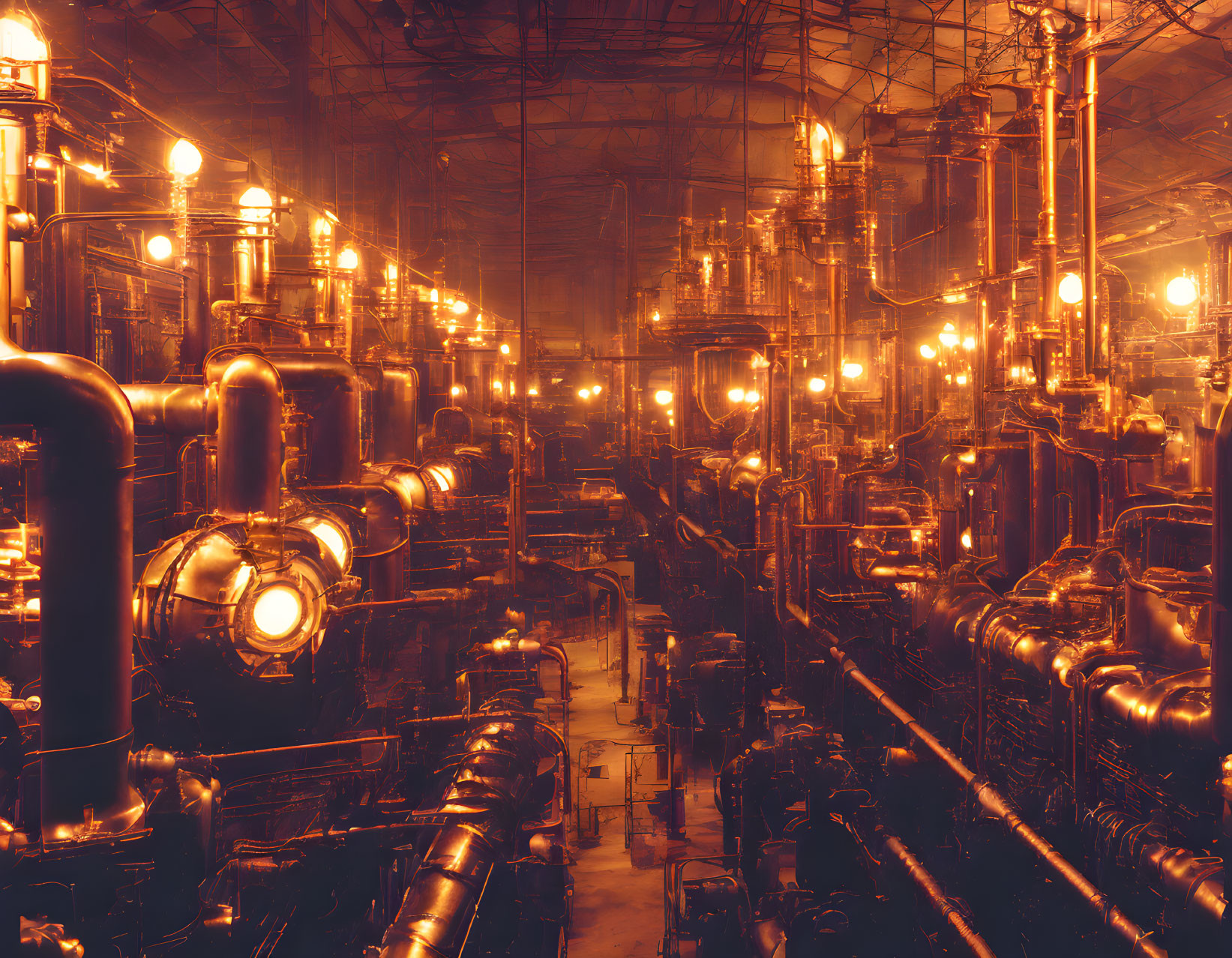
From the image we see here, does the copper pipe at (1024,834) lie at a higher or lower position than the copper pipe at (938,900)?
higher

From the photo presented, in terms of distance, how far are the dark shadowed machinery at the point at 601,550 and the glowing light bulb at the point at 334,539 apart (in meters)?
0.28

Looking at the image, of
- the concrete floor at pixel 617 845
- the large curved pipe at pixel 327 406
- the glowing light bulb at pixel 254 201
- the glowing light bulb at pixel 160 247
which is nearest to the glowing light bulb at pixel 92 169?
the glowing light bulb at pixel 254 201

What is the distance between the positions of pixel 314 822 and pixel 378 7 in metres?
9.79

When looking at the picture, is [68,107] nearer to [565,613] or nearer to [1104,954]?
[565,613]

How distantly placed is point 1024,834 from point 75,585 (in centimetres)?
435

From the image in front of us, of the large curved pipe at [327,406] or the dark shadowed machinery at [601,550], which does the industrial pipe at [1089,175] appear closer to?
the dark shadowed machinery at [601,550]

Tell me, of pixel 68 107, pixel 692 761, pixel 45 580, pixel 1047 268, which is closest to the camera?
pixel 45 580

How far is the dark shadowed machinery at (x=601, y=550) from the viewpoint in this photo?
384cm

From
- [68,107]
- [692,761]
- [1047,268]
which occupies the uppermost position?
[68,107]

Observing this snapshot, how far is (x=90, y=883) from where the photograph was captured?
148 inches

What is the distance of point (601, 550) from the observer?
46.3ft

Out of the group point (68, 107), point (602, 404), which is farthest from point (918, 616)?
point (602, 404)

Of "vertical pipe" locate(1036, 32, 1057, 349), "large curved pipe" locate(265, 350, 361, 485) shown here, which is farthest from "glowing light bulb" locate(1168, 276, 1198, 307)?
"large curved pipe" locate(265, 350, 361, 485)

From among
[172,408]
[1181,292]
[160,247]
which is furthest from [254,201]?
[1181,292]
